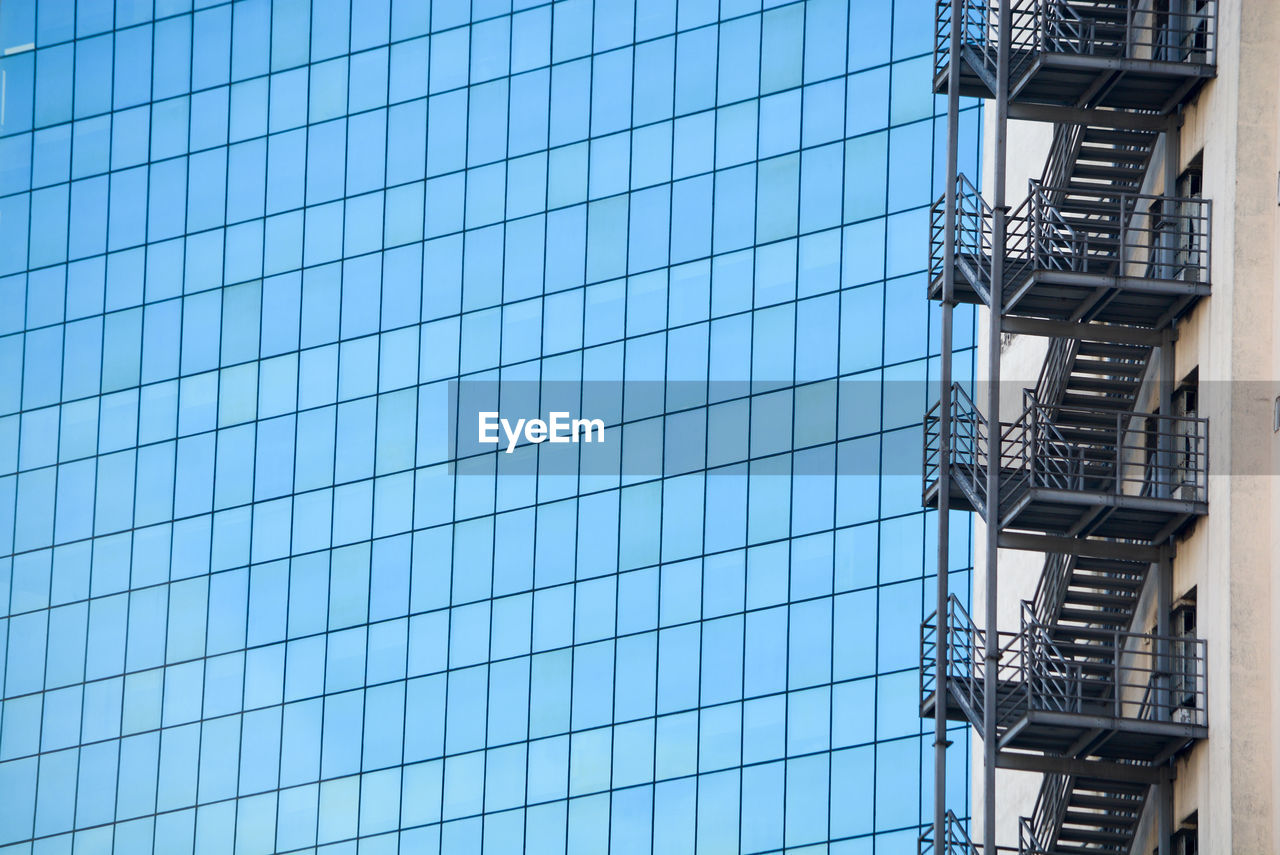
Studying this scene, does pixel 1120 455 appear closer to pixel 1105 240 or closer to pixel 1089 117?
pixel 1105 240

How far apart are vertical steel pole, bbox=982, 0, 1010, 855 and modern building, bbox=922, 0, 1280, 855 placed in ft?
0.19

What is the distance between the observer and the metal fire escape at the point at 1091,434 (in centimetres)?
4066

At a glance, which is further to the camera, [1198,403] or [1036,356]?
[1036,356]

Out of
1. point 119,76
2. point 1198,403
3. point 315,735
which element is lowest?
point 315,735

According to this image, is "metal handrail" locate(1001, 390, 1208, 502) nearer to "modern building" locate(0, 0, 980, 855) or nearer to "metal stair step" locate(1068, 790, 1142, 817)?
"metal stair step" locate(1068, 790, 1142, 817)

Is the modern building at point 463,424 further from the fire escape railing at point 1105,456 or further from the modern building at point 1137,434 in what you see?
the fire escape railing at point 1105,456

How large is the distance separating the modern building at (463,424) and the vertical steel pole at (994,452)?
4017 cm

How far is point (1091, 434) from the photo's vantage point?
142 ft

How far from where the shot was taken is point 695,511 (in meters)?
91.4

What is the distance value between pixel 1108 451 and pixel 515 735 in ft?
168

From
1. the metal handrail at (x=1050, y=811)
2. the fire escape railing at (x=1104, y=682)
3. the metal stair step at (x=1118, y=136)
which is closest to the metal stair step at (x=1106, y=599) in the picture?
the fire escape railing at (x=1104, y=682)

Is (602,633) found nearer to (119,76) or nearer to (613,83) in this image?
(613,83)

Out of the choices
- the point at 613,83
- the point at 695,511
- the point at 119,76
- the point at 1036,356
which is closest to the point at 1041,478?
the point at 1036,356

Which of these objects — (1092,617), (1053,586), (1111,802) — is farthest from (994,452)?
(1111,802)
